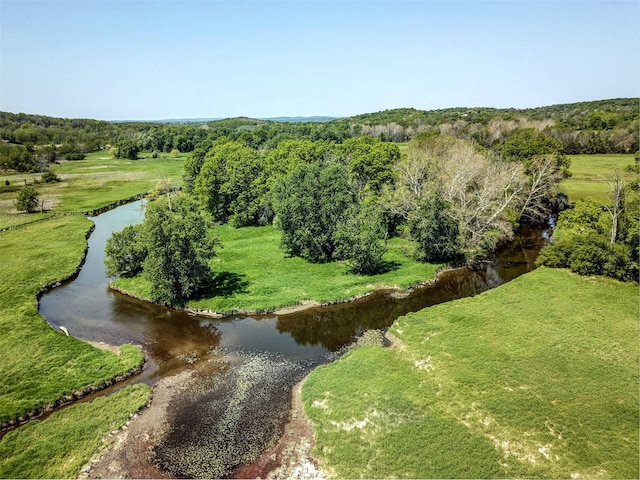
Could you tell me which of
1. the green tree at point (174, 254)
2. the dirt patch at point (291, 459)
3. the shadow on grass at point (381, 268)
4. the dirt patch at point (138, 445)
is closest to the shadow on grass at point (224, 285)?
the green tree at point (174, 254)

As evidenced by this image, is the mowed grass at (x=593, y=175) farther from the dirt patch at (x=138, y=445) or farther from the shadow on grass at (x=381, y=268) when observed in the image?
the dirt patch at (x=138, y=445)

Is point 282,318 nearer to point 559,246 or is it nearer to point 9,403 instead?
point 9,403

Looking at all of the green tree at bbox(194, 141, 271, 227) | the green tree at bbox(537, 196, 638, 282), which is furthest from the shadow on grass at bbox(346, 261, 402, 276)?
the green tree at bbox(194, 141, 271, 227)

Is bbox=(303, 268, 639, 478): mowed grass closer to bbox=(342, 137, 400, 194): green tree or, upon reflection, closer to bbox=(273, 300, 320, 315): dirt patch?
bbox=(273, 300, 320, 315): dirt patch

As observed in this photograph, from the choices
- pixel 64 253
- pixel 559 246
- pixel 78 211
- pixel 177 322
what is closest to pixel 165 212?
pixel 177 322

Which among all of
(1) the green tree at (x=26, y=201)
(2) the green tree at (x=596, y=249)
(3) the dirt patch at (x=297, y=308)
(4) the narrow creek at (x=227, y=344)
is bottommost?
(4) the narrow creek at (x=227, y=344)

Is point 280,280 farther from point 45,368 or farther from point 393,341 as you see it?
point 45,368
